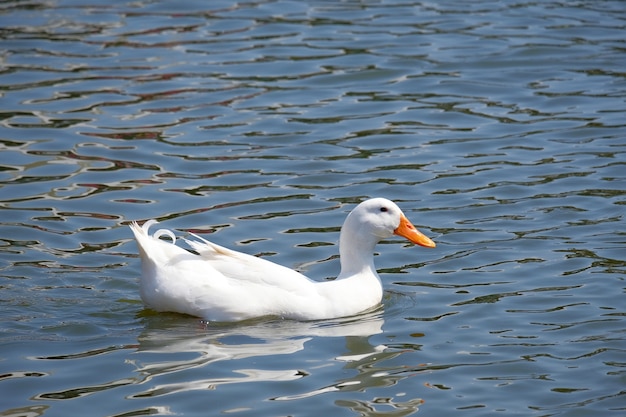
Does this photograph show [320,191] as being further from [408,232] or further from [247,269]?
[247,269]

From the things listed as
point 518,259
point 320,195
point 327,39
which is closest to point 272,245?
point 320,195

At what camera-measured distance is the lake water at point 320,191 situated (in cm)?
726

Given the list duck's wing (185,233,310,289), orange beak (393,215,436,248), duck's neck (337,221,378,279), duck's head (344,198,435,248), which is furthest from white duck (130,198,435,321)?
orange beak (393,215,436,248)

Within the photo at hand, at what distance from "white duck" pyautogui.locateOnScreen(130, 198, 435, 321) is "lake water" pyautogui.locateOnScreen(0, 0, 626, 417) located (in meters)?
0.13

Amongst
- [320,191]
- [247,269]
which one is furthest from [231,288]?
[320,191]

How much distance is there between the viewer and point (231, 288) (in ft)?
26.8

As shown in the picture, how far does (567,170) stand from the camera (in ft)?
36.9

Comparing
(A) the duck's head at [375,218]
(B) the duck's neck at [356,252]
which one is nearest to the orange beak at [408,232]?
(A) the duck's head at [375,218]

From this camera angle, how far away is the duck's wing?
27.0 feet

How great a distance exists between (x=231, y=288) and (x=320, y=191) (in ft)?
9.57

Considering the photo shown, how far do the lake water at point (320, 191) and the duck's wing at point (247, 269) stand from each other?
0.32 m

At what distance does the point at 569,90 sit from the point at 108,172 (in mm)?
5452

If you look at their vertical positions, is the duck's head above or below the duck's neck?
above

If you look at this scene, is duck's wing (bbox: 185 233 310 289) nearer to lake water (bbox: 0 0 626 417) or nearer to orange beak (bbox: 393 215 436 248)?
lake water (bbox: 0 0 626 417)
